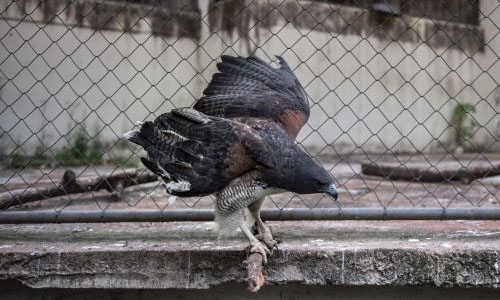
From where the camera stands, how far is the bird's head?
2.51 meters

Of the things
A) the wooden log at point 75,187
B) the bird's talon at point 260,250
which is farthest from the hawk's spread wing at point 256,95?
the wooden log at point 75,187

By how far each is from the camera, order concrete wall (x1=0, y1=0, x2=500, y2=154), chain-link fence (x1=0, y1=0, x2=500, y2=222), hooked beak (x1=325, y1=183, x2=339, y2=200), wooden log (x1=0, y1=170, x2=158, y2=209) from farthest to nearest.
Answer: concrete wall (x1=0, y1=0, x2=500, y2=154) < chain-link fence (x1=0, y1=0, x2=500, y2=222) < wooden log (x1=0, y1=170, x2=158, y2=209) < hooked beak (x1=325, y1=183, x2=339, y2=200)

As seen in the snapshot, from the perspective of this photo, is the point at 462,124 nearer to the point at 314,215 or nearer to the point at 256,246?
the point at 314,215

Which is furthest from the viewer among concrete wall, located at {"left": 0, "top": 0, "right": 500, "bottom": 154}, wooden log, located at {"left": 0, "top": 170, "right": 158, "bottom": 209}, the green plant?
the green plant

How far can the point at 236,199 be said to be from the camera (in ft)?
8.43

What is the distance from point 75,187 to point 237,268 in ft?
5.66

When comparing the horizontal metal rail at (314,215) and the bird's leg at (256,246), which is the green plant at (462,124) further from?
the bird's leg at (256,246)

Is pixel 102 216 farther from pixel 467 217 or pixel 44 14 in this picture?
pixel 44 14

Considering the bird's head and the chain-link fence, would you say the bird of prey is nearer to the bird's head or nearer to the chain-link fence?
the bird's head

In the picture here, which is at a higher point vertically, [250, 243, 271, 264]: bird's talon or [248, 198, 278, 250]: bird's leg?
[248, 198, 278, 250]: bird's leg

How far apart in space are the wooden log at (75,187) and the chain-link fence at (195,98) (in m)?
0.01

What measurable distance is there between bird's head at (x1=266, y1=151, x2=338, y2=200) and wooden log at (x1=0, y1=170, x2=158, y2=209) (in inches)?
55.1

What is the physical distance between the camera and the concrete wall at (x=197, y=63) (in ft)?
20.5

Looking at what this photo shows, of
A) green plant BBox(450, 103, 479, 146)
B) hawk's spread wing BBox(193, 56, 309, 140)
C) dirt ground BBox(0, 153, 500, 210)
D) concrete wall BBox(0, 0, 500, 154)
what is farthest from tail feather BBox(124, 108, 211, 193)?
green plant BBox(450, 103, 479, 146)
